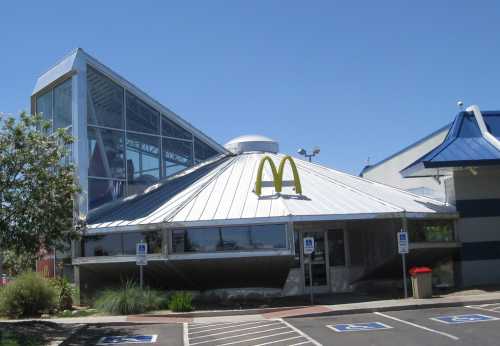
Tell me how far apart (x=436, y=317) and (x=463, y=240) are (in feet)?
27.9

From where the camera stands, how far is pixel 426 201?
24.9 m

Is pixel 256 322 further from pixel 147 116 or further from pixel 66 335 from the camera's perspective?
pixel 147 116

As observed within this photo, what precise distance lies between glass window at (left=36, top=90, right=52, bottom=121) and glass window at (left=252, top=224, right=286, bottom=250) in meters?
12.3

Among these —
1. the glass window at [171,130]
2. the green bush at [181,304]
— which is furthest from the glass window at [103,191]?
the green bush at [181,304]

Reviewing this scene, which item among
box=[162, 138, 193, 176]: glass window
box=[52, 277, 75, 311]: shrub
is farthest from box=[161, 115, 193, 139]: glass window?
box=[52, 277, 75, 311]: shrub

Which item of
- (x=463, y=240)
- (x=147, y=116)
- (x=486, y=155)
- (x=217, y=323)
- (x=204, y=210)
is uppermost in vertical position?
(x=147, y=116)

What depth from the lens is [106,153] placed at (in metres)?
25.7

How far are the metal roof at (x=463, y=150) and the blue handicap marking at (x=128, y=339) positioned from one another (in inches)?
483

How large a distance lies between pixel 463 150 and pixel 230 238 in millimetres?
9565

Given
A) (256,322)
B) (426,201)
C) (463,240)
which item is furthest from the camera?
(426,201)

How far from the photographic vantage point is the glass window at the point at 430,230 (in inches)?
888

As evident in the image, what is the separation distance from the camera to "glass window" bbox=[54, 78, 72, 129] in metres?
25.8

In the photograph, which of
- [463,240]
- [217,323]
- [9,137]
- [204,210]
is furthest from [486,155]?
[9,137]

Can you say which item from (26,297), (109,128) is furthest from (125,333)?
(109,128)
